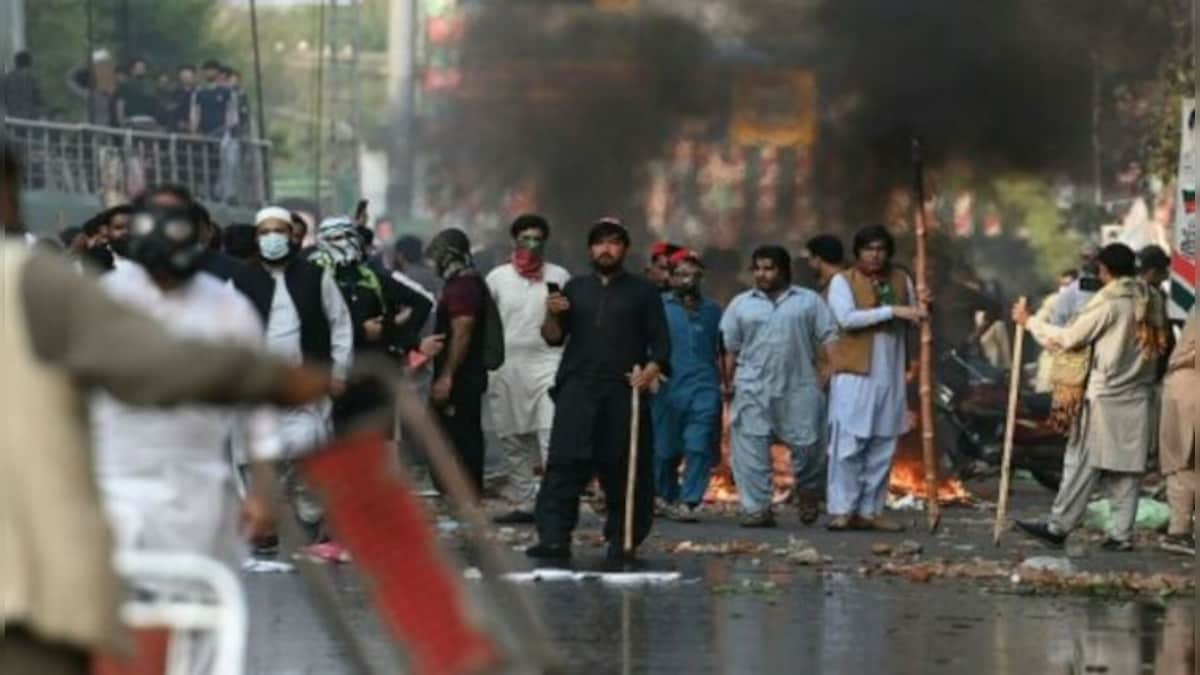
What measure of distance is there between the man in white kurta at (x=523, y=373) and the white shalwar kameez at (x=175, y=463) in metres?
10.8

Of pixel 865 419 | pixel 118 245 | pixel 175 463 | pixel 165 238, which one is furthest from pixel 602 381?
pixel 165 238

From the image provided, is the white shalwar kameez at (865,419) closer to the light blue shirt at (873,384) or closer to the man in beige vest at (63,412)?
the light blue shirt at (873,384)

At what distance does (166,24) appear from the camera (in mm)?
47625

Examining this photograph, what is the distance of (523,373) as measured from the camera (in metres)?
19.9

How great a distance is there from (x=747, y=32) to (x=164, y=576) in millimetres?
26739

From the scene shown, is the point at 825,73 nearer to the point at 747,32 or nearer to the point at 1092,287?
the point at 747,32

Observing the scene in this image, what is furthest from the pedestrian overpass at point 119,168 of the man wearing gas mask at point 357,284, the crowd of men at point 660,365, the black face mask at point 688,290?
the man wearing gas mask at point 357,284

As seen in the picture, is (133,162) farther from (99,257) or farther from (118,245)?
(99,257)

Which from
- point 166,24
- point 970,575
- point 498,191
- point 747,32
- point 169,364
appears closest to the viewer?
point 169,364

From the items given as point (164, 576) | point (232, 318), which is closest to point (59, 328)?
point (164, 576)

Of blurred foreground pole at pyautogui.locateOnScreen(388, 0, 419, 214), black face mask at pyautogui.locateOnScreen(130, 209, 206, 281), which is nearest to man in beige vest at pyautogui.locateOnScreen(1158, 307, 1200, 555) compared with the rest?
black face mask at pyautogui.locateOnScreen(130, 209, 206, 281)

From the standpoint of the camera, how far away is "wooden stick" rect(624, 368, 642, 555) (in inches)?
631

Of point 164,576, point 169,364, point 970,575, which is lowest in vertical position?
point 970,575

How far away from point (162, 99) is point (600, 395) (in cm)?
2361
